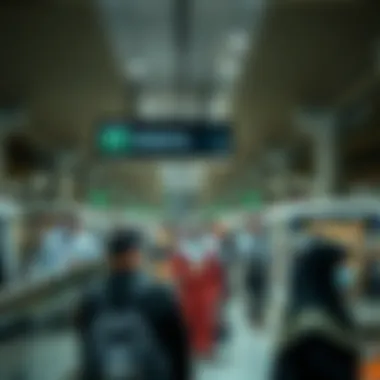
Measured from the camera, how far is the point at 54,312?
8.07 feet

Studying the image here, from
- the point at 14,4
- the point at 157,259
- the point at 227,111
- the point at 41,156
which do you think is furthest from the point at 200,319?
the point at 41,156

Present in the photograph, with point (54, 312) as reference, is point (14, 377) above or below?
above

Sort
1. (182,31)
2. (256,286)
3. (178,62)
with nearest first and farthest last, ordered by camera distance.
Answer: (182,31) < (178,62) < (256,286)

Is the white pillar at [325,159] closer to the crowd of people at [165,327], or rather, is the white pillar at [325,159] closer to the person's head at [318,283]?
the crowd of people at [165,327]

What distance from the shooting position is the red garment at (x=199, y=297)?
6211 millimetres

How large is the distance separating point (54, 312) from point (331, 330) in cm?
75

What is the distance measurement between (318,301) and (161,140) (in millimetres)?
2795

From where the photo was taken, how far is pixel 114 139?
18.6ft

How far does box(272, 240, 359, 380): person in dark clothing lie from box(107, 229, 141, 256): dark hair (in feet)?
1.66

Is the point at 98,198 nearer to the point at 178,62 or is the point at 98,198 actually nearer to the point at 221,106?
the point at 221,106

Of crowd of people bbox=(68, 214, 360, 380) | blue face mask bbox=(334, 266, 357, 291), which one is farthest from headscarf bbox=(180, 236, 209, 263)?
crowd of people bbox=(68, 214, 360, 380)

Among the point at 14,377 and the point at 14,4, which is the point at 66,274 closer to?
the point at 14,377

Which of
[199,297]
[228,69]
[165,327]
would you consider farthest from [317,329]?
[228,69]

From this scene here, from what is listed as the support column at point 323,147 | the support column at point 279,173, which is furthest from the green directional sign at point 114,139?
the support column at point 279,173
